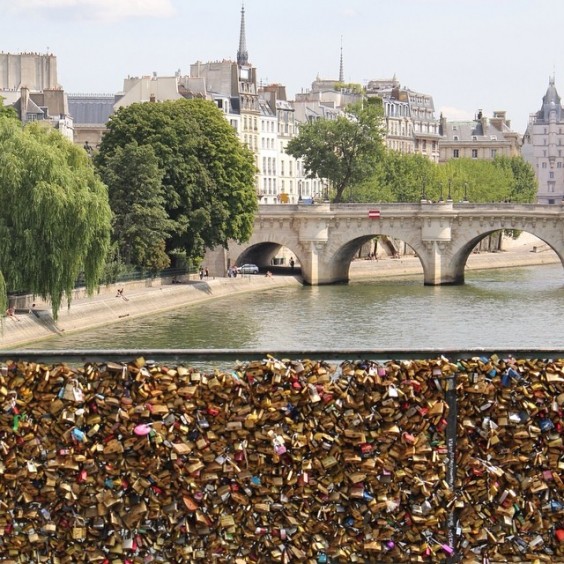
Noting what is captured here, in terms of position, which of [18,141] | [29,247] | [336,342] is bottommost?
[336,342]

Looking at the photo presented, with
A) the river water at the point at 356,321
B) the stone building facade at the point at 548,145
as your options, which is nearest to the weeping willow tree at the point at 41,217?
the river water at the point at 356,321

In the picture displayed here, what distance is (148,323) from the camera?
1997 inches

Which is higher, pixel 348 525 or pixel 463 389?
pixel 463 389

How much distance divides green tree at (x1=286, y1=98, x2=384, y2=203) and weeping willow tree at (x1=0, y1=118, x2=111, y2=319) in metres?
50.2

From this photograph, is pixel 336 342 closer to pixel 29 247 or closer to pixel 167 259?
pixel 29 247

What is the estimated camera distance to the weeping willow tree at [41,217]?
41.4m

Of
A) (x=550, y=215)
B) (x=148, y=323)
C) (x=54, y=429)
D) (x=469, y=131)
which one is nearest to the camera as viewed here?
(x=54, y=429)

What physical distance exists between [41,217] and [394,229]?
3570 cm

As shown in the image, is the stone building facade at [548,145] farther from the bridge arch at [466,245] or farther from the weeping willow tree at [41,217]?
the weeping willow tree at [41,217]

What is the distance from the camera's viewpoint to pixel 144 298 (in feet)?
181

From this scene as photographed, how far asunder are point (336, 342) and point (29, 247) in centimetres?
878

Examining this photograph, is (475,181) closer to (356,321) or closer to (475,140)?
(475,140)

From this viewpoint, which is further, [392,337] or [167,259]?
[167,259]

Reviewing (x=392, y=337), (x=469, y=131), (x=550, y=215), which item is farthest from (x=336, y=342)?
(x=469, y=131)
